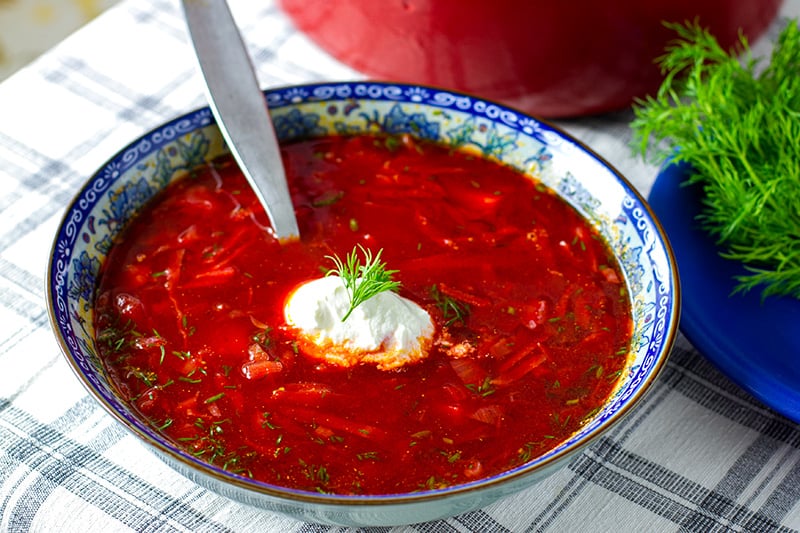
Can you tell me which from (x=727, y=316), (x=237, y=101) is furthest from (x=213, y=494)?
(x=727, y=316)

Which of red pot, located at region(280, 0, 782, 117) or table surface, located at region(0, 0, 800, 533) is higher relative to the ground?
red pot, located at region(280, 0, 782, 117)

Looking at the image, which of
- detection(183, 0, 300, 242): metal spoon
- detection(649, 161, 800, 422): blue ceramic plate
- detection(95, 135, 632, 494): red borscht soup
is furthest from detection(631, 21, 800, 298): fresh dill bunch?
detection(183, 0, 300, 242): metal spoon

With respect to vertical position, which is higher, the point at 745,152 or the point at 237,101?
the point at 237,101

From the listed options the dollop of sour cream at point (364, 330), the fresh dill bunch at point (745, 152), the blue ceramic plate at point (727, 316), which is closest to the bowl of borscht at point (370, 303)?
the dollop of sour cream at point (364, 330)

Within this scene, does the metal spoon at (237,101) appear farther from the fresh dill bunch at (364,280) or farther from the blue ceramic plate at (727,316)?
the blue ceramic plate at (727,316)

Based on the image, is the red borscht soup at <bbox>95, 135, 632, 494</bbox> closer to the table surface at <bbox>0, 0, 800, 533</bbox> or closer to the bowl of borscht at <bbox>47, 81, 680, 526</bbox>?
the bowl of borscht at <bbox>47, 81, 680, 526</bbox>

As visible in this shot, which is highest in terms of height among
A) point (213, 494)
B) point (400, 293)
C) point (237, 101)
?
point (237, 101)

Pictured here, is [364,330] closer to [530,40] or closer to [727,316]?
[727,316]
